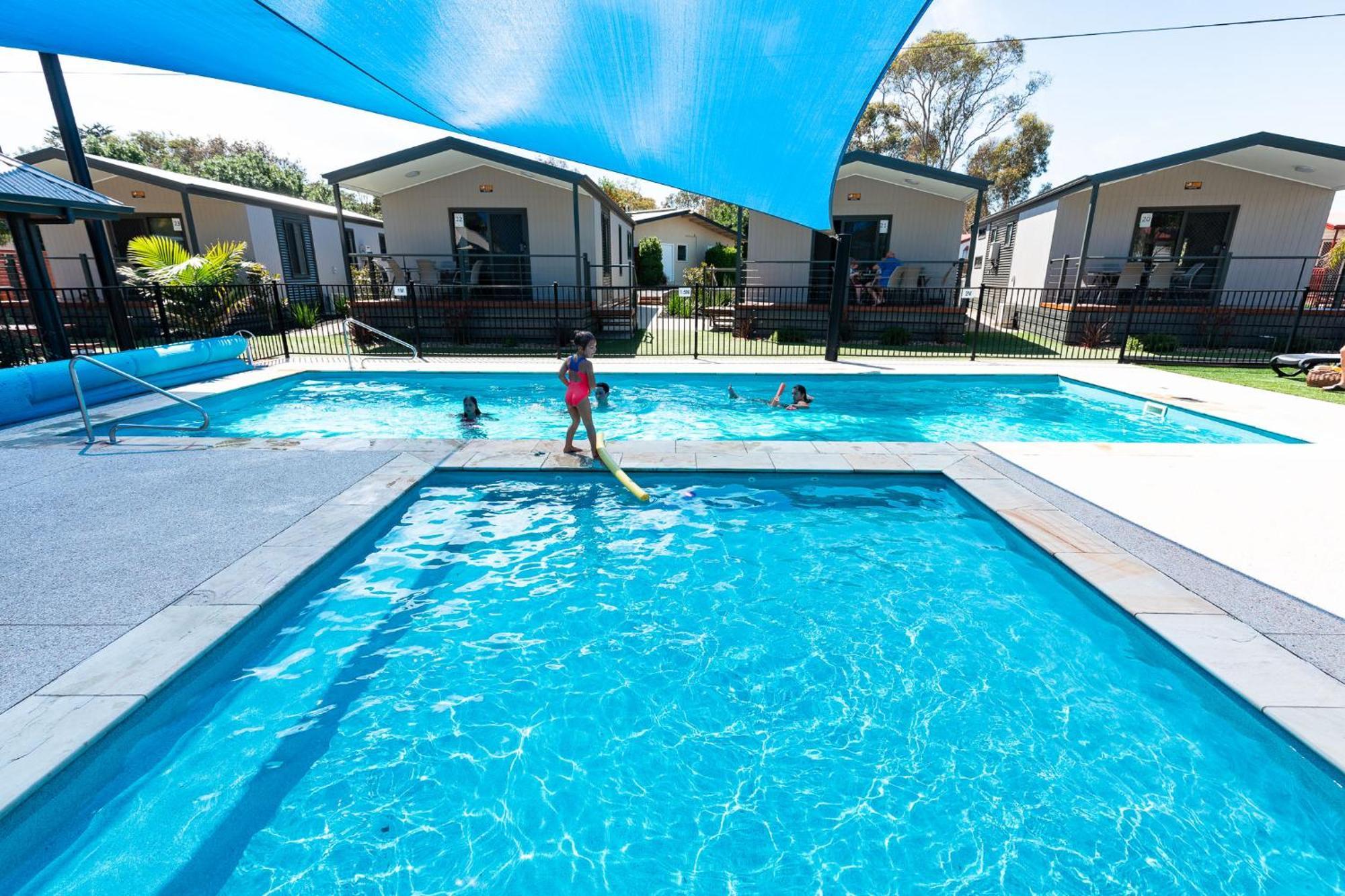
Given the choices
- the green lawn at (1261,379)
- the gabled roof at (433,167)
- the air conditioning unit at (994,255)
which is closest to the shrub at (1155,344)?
the green lawn at (1261,379)

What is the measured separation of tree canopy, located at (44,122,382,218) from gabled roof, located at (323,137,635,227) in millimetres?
22823

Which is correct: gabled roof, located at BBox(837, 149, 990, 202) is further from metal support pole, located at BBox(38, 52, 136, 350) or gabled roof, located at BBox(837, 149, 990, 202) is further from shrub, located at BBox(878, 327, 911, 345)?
metal support pole, located at BBox(38, 52, 136, 350)

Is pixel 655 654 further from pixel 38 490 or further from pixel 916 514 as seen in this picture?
pixel 38 490

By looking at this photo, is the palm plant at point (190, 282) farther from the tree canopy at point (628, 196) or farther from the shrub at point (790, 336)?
the tree canopy at point (628, 196)

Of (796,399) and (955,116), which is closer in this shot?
(796,399)

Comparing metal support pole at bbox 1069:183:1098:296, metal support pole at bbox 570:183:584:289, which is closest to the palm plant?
metal support pole at bbox 570:183:584:289

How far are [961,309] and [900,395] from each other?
6353 millimetres

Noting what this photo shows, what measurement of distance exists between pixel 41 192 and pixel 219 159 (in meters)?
45.6

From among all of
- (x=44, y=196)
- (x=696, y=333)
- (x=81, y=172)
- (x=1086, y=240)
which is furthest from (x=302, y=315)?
(x=1086, y=240)

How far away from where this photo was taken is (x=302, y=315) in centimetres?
1798

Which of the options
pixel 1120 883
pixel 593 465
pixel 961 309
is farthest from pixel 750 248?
pixel 1120 883

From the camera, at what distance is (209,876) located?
8.13 feet

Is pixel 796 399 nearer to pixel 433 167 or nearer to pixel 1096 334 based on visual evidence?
pixel 1096 334

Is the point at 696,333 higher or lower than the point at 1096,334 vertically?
higher
